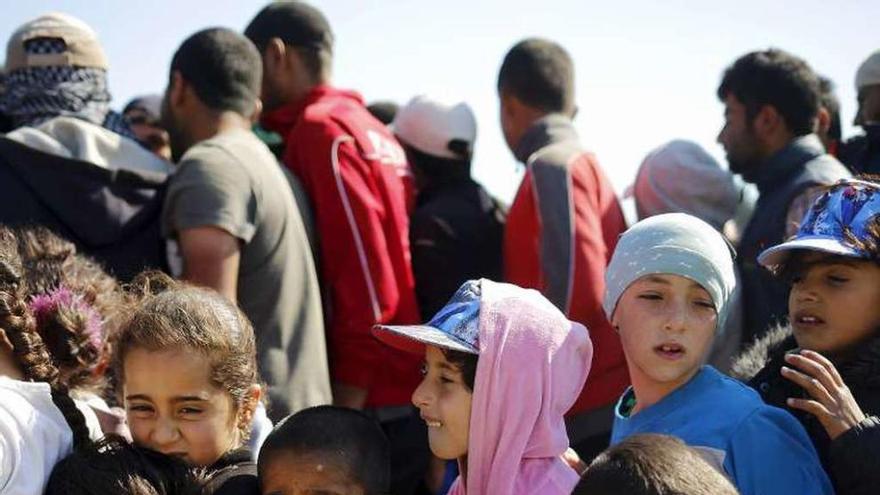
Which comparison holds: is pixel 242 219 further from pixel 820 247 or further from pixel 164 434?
pixel 820 247

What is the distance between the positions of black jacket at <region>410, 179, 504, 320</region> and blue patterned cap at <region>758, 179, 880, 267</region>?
7.12 feet

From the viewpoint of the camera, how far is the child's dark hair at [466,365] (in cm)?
307

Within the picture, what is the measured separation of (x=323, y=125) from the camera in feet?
16.9

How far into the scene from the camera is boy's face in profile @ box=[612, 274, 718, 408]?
3.18m

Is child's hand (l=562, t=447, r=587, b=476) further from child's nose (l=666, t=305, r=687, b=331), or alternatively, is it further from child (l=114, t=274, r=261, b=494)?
child (l=114, t=274, r=261, b=494)

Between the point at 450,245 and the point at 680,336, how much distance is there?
235 centimetres

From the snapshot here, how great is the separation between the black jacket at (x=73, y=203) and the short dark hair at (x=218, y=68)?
1.72ft

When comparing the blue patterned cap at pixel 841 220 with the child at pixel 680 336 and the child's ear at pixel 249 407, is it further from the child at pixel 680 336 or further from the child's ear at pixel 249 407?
the child's ear at pixel 249 407

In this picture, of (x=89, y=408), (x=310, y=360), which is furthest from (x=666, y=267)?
(x=310, y=360)

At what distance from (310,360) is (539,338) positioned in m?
1.75

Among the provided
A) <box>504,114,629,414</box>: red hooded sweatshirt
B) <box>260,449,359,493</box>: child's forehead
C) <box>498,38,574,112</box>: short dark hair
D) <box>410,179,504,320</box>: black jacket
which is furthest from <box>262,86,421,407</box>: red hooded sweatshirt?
<box>260,449,359,493</box>: child's forehead

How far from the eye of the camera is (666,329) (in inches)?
125

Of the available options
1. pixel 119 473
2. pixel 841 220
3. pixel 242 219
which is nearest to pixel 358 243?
pixel 242 219

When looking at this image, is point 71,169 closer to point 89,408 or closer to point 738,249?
point 89,408
